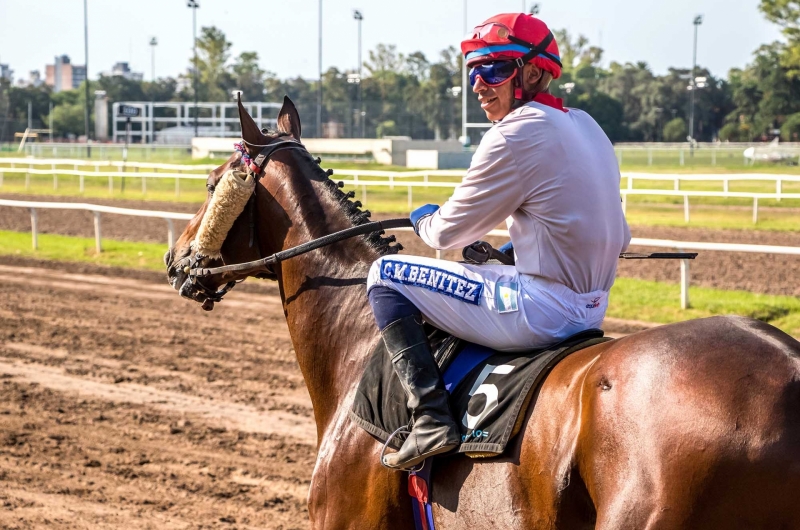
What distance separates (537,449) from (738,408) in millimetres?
568

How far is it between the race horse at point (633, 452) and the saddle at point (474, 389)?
0.04 metres

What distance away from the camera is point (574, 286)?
2861 mm

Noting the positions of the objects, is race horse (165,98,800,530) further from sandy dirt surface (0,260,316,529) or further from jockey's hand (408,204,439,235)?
sandy dirt surface (0,260,316,529)

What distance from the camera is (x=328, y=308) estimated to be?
3596mm

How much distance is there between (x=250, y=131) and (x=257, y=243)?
1.50ft

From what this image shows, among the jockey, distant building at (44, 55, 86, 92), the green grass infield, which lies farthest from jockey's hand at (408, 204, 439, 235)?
distant building at (44, 55, 86, 92)

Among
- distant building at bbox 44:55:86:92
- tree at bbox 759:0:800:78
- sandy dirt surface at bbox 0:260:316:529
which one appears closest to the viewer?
sandy dirt surface at bbox 0:260:316:529

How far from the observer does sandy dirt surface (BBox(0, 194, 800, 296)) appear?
1226cm

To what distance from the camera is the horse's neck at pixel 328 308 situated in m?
3.46

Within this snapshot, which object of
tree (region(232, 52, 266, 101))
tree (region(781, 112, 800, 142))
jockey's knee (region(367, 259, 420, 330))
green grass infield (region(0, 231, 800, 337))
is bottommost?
green grass infield (region(0, 231, 800, 337))

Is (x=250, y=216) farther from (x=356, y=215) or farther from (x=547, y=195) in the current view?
(x=547, y=195)

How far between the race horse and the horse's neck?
0.07 meters

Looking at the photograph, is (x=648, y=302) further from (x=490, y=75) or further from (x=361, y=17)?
(x=361, y=17)

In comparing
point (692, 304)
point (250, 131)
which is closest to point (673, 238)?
point (692, 304)
